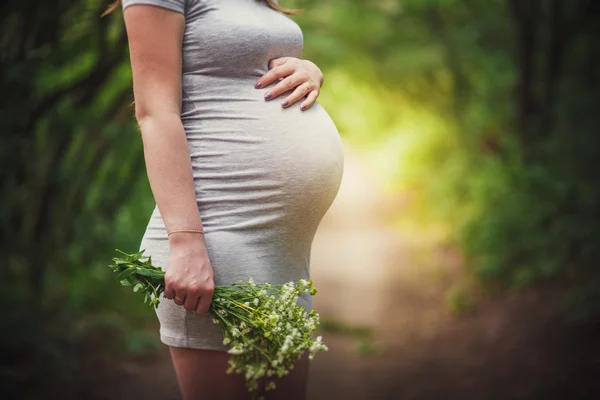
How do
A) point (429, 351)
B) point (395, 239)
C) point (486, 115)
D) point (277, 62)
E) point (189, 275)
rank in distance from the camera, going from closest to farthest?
point (189, 275), point (277, 62), point (429, 351), point (486, 115), point (395, 239)

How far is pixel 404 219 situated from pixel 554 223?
3505 millimetres

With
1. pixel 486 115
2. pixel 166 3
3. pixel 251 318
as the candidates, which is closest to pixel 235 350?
pixel 251 318

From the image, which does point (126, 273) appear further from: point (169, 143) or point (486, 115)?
point (486, 115)

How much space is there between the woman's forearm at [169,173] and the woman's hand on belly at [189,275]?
40 mm

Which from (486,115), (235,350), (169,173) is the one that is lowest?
(486,115)

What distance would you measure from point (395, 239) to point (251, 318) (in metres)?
6.33

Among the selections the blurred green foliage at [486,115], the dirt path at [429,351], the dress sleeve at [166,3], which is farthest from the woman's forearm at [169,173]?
the blurred green foliage at [486,115]

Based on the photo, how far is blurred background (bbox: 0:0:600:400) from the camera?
3.49m

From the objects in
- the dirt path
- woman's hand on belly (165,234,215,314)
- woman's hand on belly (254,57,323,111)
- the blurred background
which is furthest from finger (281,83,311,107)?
the dirt path

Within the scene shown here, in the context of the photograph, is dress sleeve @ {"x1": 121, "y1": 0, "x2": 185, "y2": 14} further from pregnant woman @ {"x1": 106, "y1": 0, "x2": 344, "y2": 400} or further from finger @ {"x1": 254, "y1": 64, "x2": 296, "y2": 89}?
finger @ {"x1": 254, "y1": 64, "x2": 296, "y2": 89}

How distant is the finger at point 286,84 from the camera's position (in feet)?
4.91

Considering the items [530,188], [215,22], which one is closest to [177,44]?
[215,22]

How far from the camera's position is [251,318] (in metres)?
1.37

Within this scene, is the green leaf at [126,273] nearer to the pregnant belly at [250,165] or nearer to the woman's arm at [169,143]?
the woman's arm at [169,143]
